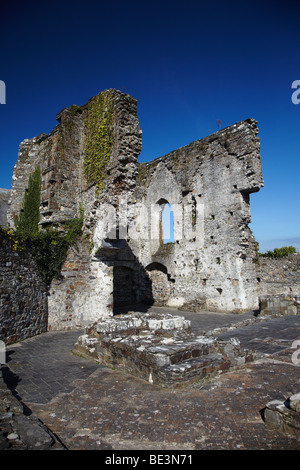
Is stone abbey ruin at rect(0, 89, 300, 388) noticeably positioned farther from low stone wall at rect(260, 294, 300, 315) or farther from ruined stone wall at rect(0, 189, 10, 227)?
ruined stone wall at rect(0, 189, 10, 227)

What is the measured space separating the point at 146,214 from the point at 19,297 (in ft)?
34.1

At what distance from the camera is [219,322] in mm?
10164

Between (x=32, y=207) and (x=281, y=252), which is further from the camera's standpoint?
(x=281, y=252)

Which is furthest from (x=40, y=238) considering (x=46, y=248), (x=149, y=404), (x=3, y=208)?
(x=3, y=208)

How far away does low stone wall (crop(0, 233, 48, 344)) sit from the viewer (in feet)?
24.5

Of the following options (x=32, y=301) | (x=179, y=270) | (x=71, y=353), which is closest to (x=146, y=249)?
(x=179, y=270)

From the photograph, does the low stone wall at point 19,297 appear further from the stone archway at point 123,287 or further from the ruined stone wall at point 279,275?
the ruined stone wall at point 279,275

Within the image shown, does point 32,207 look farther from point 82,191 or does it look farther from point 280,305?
point 280,305

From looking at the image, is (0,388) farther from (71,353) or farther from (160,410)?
(71,353)

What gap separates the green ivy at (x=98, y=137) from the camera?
1034cm

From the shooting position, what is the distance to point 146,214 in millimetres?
17484

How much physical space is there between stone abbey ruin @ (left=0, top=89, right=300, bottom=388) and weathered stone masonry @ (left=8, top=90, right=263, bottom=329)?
0.04 metres

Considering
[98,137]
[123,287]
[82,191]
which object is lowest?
[123,287]

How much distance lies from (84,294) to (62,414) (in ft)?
21.6
